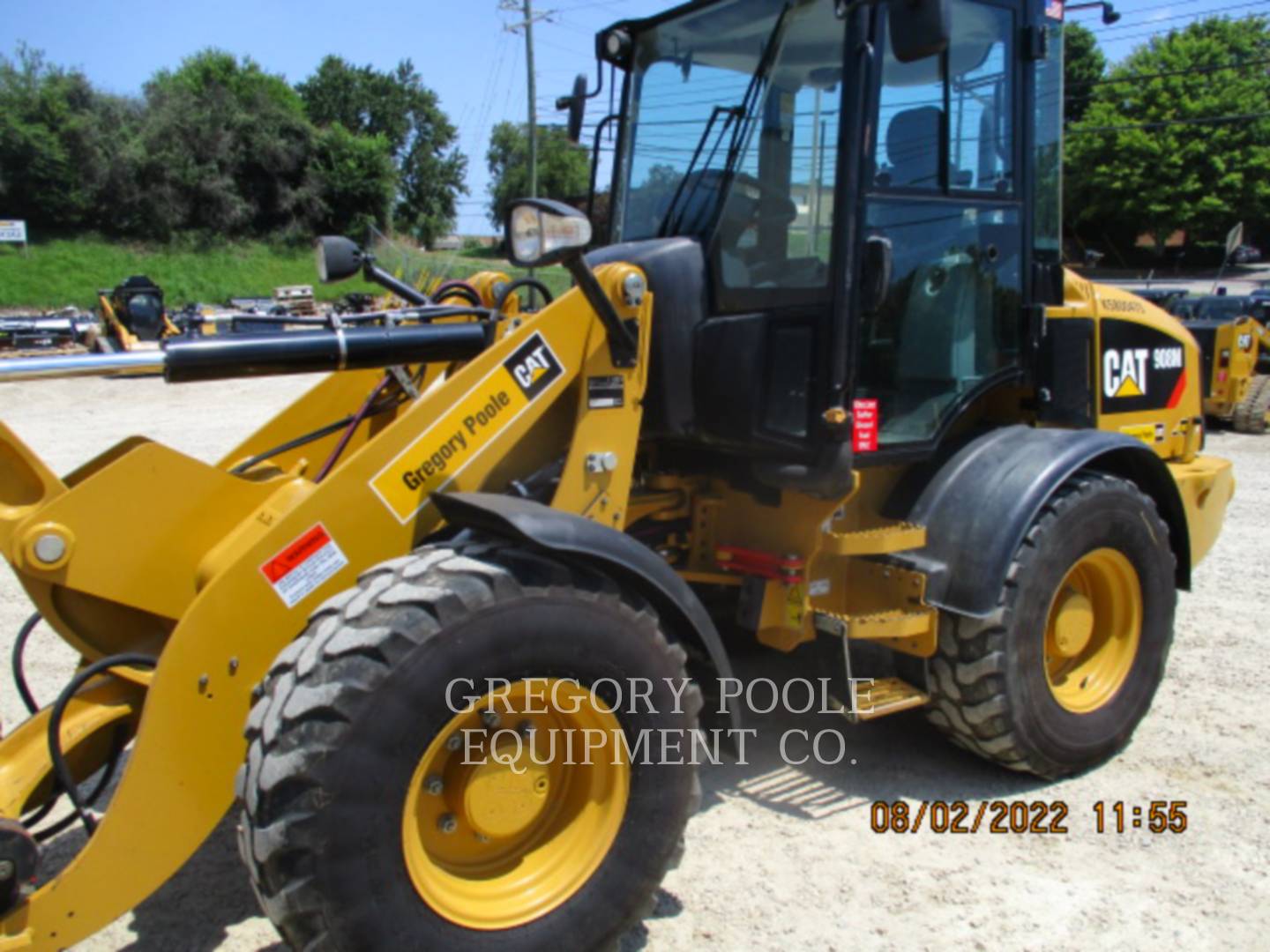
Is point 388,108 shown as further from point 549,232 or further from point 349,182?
point 549,232

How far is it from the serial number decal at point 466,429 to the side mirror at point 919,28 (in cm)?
129

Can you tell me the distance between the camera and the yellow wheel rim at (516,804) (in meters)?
2.49

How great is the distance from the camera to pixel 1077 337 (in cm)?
412

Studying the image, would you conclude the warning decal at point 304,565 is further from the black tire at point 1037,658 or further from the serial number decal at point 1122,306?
the serial number decal at point 1122,306

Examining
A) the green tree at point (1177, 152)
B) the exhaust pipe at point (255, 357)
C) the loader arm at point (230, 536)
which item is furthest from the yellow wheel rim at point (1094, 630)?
the green tree at point (1177, 152)

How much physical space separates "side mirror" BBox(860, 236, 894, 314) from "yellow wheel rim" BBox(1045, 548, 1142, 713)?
4.41 ft

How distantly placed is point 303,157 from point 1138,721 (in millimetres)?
49803

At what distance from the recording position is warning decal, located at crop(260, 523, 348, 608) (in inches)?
103

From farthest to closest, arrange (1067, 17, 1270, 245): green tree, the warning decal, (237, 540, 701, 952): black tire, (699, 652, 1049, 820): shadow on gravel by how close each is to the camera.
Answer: (1067, 17, 1270, 245): green tree → (699, 652, 1049, 820): shadow on gravel → the warning decal → (237, 540, 701, 952): black tire

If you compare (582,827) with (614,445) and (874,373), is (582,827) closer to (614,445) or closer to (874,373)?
(614,445)

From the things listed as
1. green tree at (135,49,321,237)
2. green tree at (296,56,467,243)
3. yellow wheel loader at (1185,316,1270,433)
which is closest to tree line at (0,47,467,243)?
green tree at (135,49,321,237)

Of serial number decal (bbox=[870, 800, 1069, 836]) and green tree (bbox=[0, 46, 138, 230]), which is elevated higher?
green tree (bbox=[0, 46, 138, 230])

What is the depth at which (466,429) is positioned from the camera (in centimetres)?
292
